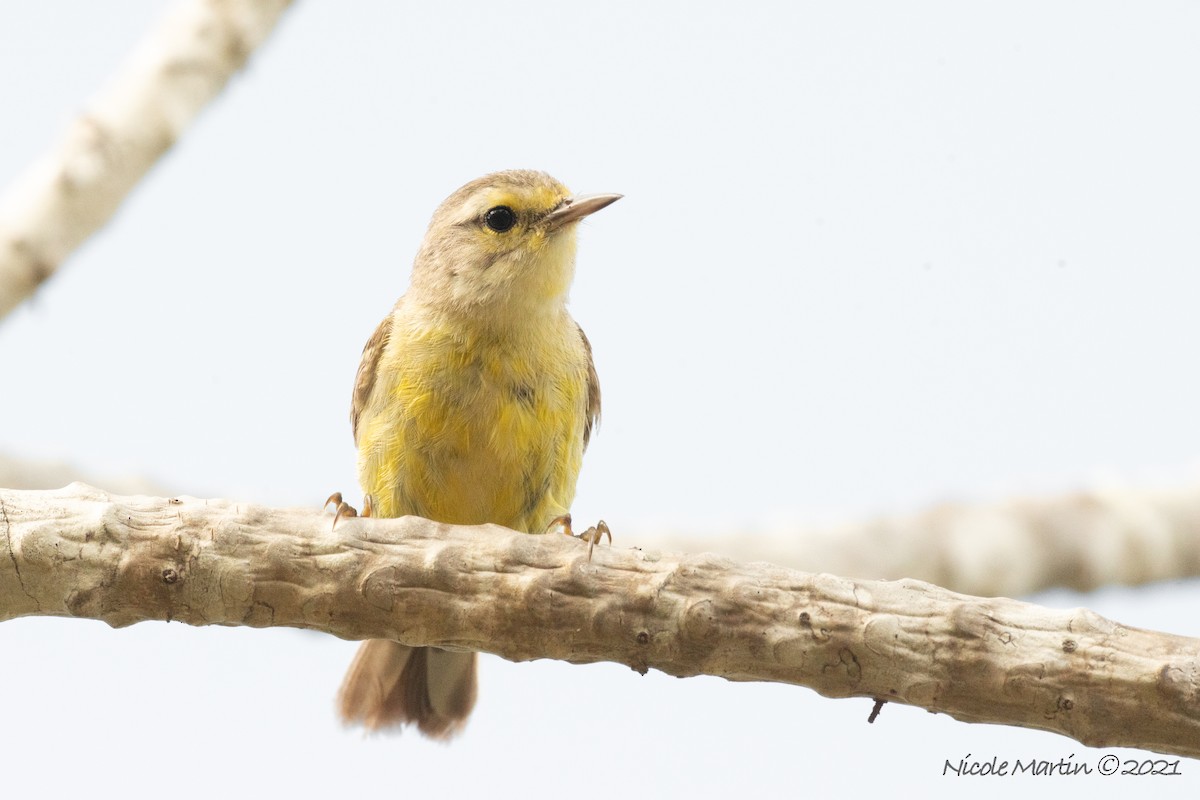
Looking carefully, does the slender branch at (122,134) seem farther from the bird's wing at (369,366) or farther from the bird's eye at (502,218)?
the bird's eye at (502,218)

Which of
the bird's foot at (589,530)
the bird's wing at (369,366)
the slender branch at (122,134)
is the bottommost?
the bird's foot at (589,530)

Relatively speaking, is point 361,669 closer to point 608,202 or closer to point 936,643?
point 608,202

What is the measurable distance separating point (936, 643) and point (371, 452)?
86.7 inches

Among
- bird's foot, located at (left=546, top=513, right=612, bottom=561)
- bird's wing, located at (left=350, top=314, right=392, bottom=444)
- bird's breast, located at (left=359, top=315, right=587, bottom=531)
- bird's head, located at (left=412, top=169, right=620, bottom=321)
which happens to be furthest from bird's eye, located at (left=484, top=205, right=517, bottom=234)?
bird's foot, located at (left=546, top=513, right=612, bottom=561)

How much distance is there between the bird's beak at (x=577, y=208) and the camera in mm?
4867

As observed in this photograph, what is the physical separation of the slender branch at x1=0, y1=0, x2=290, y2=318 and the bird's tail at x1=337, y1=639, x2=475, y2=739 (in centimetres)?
231

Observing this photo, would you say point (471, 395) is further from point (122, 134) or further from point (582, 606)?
point (122, 134)

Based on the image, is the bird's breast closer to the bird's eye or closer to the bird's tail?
the bird's eye

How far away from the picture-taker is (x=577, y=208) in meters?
4.87

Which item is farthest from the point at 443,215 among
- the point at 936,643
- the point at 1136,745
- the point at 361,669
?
the point at 1136,745

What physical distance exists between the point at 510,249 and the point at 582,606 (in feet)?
6.15

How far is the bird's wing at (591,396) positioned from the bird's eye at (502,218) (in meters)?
0.51

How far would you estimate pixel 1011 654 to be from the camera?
3.27 m

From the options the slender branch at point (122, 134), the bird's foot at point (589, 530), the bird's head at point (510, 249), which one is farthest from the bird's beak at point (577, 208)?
the slender branch at point (122, 134)
